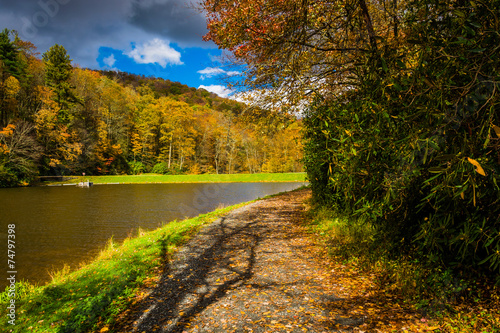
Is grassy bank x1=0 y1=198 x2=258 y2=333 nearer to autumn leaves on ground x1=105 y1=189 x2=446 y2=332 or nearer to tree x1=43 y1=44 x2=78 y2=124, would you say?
autumn leaves on ground x1=105 y1=189 x2=446 y2=332

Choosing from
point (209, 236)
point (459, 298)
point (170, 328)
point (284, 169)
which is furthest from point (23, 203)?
point (284, 169)

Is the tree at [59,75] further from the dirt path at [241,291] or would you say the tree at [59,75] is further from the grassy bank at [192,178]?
the dirt path at [241,291]

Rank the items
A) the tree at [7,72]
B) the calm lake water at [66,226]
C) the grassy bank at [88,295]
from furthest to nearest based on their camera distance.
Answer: the tree at [7,72] → the calm lake water at [66,226] → the grassy bank at [88,295]

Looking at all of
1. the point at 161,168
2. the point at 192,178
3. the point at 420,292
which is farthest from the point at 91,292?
the point at 161,168

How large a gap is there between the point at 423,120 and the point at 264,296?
3.09 metres

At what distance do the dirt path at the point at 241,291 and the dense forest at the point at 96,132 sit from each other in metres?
14.6

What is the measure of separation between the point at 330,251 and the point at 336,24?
5.71m

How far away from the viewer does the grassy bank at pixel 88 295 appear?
12.2 ft

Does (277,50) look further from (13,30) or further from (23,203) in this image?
(13,30)

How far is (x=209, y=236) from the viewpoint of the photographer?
291 inches

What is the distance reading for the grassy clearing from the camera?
277 cm

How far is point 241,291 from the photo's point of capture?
406 centimetres

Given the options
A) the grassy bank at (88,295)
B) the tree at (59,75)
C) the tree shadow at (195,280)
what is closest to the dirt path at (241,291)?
the tree shadow at (195,280)

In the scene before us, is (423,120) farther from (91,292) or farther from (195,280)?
(91,292)
